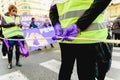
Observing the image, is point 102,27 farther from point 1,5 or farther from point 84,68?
point 1,5

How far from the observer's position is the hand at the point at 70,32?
2.29 m

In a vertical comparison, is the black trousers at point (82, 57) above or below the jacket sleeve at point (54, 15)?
below

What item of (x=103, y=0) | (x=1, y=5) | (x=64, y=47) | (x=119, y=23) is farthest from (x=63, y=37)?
(x=1, y=5)

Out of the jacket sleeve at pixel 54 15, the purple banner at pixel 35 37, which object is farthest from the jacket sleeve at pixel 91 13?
the purple banner at pixel 35 37

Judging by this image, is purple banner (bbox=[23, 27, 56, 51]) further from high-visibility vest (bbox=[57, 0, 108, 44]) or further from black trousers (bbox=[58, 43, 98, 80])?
high-visibility vest (bbox=[57, 0, 108, 44])

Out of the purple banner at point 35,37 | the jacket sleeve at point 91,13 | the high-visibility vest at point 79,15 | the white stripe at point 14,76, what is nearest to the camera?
the jacket sleeve at point 91,13

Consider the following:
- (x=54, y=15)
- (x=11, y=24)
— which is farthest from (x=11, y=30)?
(x=54, y=15)

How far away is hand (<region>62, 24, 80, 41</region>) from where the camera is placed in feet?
7.52

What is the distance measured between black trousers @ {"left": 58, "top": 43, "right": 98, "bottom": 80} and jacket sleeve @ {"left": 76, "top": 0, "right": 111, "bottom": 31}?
0.20 meters

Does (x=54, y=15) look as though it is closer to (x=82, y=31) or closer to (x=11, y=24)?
(x=82, y=31)

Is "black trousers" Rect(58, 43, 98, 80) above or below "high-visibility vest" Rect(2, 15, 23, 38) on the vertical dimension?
below

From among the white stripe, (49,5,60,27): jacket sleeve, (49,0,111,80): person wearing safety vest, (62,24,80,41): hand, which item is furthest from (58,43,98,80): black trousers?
the white stripe

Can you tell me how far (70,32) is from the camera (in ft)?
7.65

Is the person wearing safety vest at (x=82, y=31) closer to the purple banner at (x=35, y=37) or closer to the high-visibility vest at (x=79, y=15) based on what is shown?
the high-visibility vest at (x=79, y=15)
